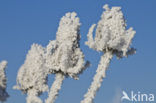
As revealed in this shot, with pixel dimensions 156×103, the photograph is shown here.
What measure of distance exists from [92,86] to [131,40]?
15.1 feet

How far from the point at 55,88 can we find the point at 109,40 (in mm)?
5243

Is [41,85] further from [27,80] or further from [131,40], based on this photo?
[131,40]

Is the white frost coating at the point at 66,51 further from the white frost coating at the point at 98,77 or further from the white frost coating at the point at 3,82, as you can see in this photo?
the white frost coating at the point at 3,82

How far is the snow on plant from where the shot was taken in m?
40.5

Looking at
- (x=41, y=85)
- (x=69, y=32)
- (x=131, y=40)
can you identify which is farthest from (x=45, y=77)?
(x=131, y=40)

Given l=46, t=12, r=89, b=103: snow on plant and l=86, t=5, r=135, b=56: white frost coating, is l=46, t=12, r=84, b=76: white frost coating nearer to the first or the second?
l=46, t=12, r=89, b=103: snow on plant

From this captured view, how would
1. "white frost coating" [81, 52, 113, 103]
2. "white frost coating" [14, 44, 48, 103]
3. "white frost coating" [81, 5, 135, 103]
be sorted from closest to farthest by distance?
"white frost coating" [81, 52, 113, 103] < "white frost coating" [81, 5, 135, 103] < "white frost coating" [14, 44, 48, 103]

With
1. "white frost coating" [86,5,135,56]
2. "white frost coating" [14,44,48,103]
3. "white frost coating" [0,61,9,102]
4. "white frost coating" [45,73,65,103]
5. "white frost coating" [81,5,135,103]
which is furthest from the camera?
"white frost coating" [0,61,9,102]

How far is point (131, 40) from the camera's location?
40562 mm

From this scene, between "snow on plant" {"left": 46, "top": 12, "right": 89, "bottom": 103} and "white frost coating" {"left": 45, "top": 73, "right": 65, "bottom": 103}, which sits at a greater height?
"snow on plant" {"left": 46, "top": 12, "right": 89, "bottom": 103}

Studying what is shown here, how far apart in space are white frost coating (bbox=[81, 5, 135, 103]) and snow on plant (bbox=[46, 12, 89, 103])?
1.15 metres

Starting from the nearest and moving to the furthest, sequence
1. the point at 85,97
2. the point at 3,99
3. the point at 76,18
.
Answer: the point at 85,97
the point at 76,18
the point at 3,99

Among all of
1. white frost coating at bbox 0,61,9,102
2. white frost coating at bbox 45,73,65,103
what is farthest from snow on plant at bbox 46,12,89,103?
white frost coating at bbox 0,61,9,102

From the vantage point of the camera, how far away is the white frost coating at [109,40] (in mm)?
39344
